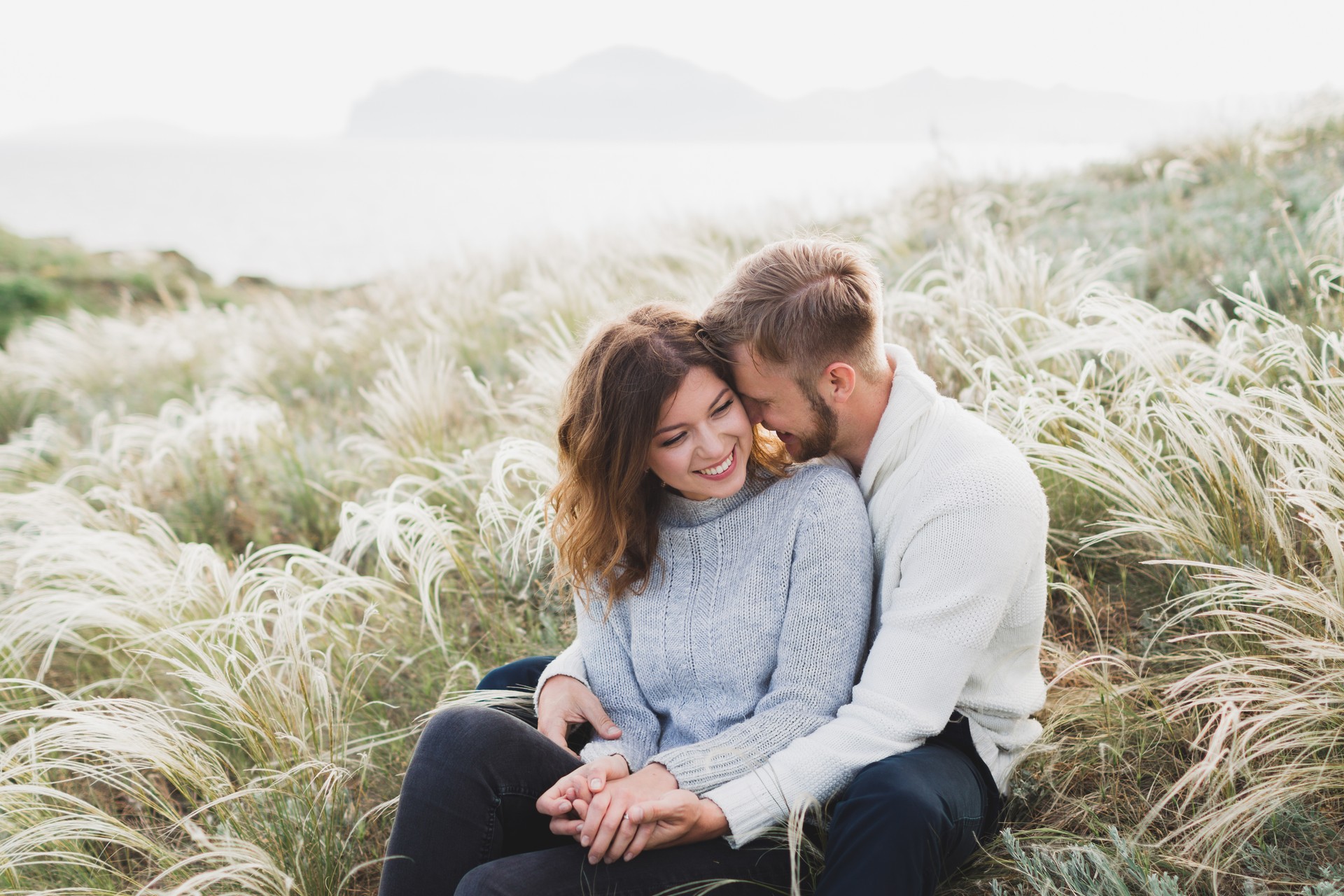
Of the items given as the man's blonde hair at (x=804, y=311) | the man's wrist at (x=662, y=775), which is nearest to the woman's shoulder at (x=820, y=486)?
the man's blonde hair at (x=804, y=311)

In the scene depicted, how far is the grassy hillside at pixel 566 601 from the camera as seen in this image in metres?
2.00

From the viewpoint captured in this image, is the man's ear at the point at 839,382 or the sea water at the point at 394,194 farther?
the sea water at the point at 394,194

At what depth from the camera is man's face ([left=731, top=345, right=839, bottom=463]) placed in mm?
2098

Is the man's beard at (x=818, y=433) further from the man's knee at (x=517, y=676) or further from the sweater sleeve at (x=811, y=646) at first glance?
the man's knee at (x=517, y=676)

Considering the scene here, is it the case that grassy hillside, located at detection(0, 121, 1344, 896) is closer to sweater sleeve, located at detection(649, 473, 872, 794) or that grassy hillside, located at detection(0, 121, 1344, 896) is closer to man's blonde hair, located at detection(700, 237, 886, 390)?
sweater sleeve, located at detection(649, 473, 872, 794)

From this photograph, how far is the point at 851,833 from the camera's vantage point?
166cm

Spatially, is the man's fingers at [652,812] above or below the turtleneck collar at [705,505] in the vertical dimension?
below

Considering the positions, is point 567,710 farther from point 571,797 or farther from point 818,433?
point 818,433

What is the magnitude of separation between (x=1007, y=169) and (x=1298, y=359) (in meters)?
5.61

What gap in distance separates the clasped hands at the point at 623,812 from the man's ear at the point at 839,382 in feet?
3.07

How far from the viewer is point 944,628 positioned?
1.82 metres

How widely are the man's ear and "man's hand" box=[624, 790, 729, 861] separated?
94 centimetres

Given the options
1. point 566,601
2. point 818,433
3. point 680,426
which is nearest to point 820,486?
point 818,433

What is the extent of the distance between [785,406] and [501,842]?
3.89ft
